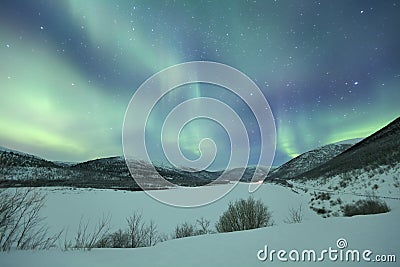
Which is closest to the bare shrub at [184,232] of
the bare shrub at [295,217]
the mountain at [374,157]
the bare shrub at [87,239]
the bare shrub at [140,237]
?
the bare shrub at [140,237]

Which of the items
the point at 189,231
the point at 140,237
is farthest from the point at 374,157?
the point at 140,237

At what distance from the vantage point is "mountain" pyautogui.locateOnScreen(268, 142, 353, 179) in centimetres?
11250

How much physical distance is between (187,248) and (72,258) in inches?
77.6

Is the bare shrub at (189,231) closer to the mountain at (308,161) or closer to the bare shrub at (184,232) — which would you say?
the bare shrub at (184,232)

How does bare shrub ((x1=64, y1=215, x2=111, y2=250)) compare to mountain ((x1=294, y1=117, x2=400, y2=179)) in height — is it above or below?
below

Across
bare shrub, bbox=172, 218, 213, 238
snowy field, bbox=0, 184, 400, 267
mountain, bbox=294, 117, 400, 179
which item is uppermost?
mountain, bbox=294, 117, 400, 179

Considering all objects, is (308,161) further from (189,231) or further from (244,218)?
(244,218)

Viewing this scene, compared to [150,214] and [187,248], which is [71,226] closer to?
[150,214]

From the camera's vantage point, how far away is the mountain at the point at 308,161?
112500mm

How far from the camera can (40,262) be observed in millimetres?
3441

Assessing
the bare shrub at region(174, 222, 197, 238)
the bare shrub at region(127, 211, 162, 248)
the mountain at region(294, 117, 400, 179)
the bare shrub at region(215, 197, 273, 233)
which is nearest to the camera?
the bare shrub at region(215, 197, 273, 233)

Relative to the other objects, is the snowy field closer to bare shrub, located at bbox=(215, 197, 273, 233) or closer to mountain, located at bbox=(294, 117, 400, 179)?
bare shrub, located at bbox=(215, 197, 273, 233)

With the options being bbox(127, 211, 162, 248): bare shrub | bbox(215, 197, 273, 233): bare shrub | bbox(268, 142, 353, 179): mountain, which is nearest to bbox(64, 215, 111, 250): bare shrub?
bbox(127, 211, 162, 248): bare shrub

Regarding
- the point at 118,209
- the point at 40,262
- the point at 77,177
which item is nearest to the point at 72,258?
the point at 40,262
